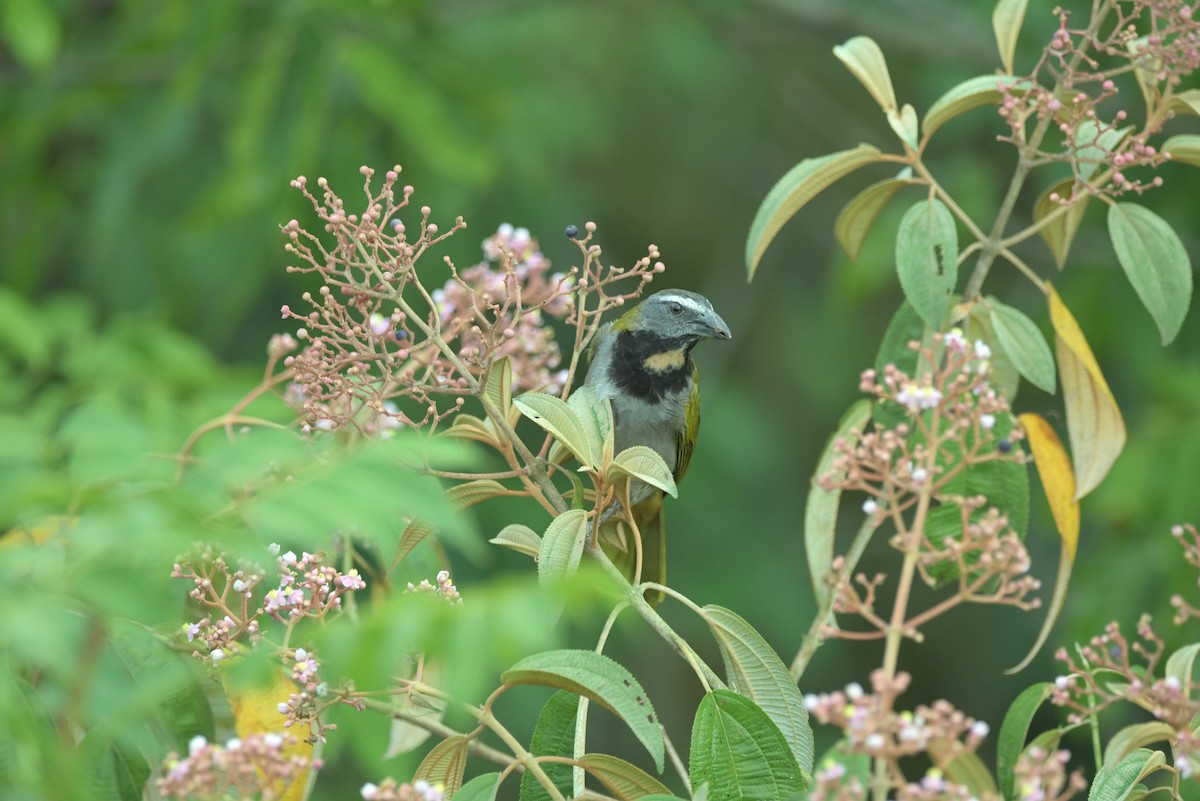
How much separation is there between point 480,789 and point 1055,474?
1.08 m

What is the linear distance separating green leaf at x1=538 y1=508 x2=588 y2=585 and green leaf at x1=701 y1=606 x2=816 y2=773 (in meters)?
0.21

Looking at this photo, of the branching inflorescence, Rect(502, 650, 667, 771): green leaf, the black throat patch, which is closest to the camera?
the branching inflorescence

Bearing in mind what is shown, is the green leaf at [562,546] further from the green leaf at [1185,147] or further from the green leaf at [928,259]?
the green leaf at [1185,147]

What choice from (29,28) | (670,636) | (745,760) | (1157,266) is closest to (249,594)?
(670,636)

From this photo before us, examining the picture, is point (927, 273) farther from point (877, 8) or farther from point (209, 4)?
point (877, 8)

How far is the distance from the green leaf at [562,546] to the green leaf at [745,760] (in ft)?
0.83

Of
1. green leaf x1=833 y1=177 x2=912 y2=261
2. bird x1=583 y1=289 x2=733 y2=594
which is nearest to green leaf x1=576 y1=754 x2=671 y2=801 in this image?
green leaf x1=833 y1=177 x2=912 y2=261

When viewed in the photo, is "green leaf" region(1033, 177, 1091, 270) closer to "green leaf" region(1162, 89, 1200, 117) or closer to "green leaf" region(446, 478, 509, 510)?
"green leaf" region(1162, 89, 1200, 117)

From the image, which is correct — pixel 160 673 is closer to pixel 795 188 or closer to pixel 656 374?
pixel 795 188

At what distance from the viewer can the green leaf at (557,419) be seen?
6.48 feet

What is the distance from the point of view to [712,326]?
3.50 m

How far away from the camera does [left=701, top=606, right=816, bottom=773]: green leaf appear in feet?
6.20

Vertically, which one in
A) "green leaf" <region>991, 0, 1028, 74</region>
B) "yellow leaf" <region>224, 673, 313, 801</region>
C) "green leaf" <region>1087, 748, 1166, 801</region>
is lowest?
"yellow leaf" <region>224, 673, 313, 801</region>

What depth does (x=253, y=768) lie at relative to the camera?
1.43 meters
